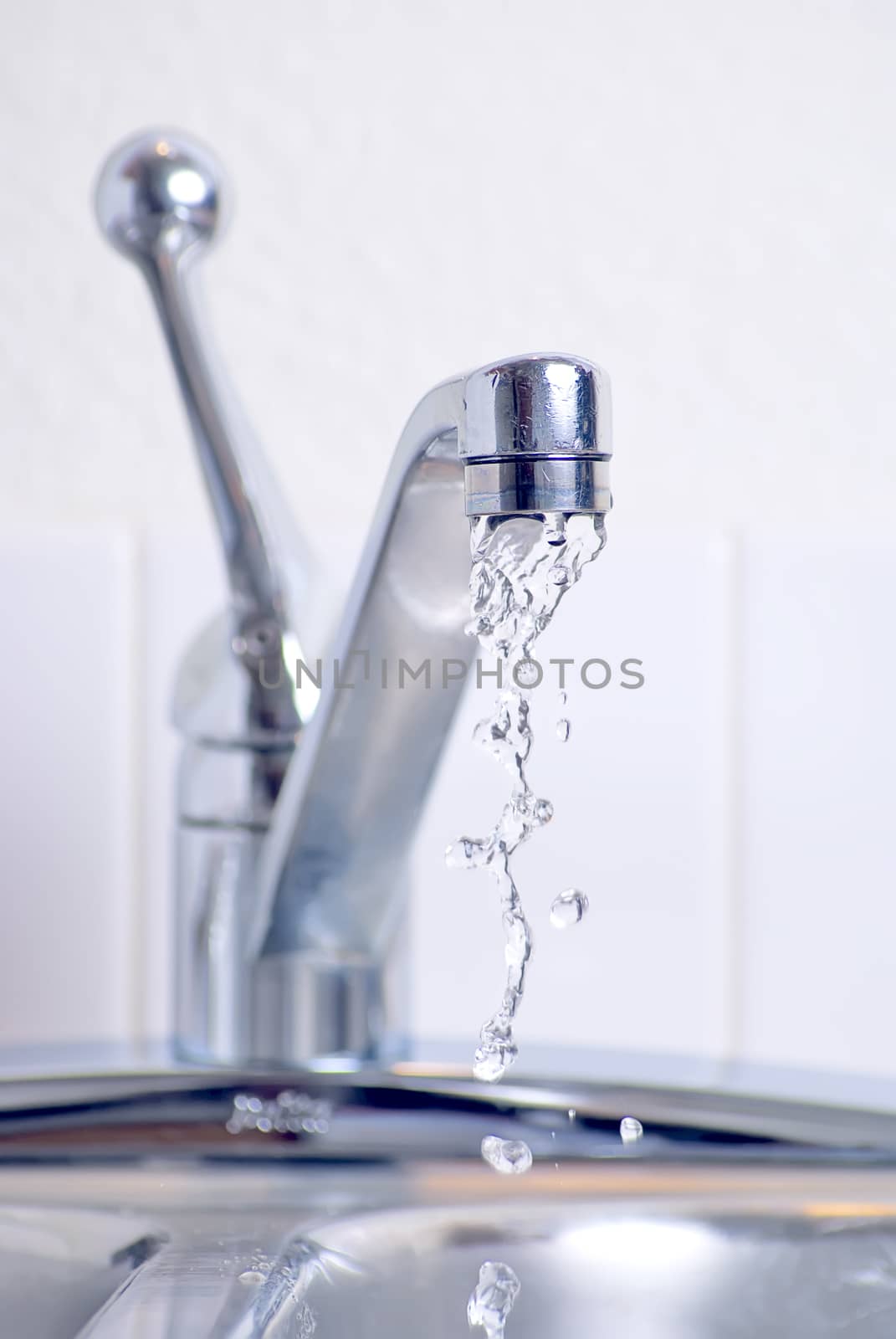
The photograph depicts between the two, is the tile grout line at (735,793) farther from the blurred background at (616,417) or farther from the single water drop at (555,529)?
the single water drop at (555,529)

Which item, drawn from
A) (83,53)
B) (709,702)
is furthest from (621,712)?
(83,53)

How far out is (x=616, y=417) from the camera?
482mm

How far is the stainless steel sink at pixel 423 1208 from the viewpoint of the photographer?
0.30m

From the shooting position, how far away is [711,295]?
1.58ft

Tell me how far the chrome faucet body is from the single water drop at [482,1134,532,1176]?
1.5 inches

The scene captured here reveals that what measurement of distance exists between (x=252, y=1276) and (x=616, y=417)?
0.30m

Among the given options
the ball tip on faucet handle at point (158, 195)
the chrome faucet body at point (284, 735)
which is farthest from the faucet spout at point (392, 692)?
the ball tip on faucet handle at point (158, 195)

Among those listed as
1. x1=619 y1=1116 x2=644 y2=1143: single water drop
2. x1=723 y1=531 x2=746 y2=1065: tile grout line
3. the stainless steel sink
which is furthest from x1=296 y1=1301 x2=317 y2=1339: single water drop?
x1=723 y1=531 x2=746 y2=1065: tile grout line

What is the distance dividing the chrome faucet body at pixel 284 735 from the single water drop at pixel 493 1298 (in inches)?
2.9

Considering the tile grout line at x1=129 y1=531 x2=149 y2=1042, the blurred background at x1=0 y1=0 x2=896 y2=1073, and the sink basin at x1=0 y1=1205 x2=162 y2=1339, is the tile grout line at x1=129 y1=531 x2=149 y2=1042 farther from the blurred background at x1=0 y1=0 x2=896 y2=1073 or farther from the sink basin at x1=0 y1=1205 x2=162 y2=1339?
the sink basin at x1=0 y1=1205 x2=162 y2=1339

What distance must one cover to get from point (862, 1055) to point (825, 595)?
0.16m

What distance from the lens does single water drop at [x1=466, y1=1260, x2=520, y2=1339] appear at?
298 mm

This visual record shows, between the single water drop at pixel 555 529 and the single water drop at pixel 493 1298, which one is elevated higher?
the single water drop at pixel 555 529

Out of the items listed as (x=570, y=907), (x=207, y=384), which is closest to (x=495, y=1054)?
(x=570, y=907)
